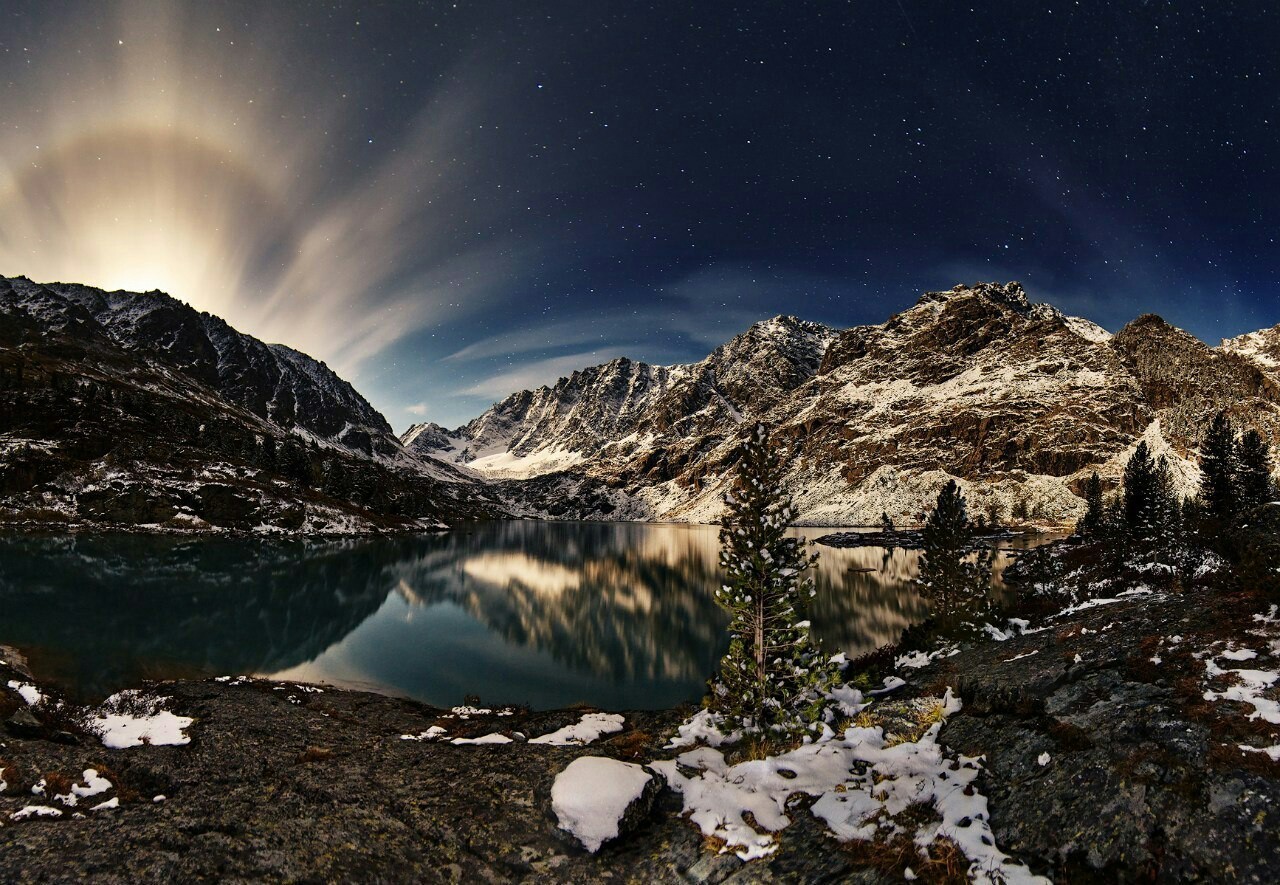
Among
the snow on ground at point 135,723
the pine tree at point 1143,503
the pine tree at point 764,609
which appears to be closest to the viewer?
the pine tree at point 764,609

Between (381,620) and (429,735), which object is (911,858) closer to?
(429,735)

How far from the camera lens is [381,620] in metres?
55.5

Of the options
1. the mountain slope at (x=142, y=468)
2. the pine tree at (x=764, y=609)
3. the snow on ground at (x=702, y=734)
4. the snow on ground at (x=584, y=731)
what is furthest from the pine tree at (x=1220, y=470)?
the mountain slope at (x=142, y=468)

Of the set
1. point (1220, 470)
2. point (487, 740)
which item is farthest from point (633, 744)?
point (1220, 470)

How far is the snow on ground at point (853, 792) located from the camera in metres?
9.23

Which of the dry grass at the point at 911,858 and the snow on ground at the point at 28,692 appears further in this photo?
the snow on ground at the point at 28,692

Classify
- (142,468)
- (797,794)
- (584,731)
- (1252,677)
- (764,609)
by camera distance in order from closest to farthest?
(1252,677) < (797,794) < (764,609) < (584,731) < (142,468)

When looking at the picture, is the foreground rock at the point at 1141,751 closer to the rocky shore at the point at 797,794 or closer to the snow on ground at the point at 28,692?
the rocky shore at the point at 797,794

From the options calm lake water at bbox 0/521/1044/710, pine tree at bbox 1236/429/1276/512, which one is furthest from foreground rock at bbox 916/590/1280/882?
pine tree at bbox 1236/429/1276/512

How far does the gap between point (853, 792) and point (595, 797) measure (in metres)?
5.60

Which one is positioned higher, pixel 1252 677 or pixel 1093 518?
pixel 1093 518

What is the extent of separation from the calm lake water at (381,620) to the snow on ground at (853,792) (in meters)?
19.1

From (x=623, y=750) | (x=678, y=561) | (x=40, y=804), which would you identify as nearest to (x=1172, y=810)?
(x=623, y=750)

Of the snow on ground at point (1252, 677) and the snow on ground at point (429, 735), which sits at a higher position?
the snow on ground at point (1252, 677)
